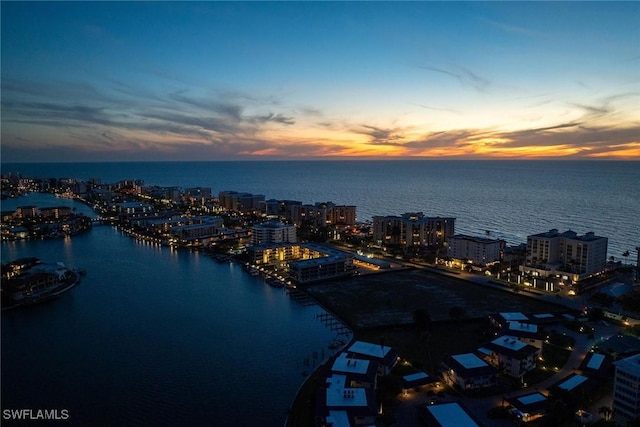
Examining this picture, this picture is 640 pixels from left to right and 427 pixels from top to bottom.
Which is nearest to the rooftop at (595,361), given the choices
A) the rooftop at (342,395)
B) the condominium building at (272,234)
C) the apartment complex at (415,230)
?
the rooftop at (342,395)

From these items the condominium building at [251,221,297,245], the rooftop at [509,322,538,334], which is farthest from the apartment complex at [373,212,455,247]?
the rooftop at [509,322,538,334]

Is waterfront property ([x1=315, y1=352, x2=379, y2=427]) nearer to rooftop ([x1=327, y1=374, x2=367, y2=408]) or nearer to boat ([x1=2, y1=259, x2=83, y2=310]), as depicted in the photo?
rooftop ([x1=327, y1=374, x2=367, y2=408])

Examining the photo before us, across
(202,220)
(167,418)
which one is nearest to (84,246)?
(202,220)

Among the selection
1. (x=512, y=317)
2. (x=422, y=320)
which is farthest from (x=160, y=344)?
(x=512, y=317)

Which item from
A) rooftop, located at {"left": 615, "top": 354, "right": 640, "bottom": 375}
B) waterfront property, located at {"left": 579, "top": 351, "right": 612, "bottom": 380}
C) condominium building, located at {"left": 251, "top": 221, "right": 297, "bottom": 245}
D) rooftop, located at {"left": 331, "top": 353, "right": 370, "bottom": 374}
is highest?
condominium building, located at {"left": 251, "top": 221, "right": 297, "bottom": 245}

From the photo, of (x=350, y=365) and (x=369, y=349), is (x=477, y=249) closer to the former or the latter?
(x=369, y=349)

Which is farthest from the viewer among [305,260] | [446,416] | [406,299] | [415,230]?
[415,230]
